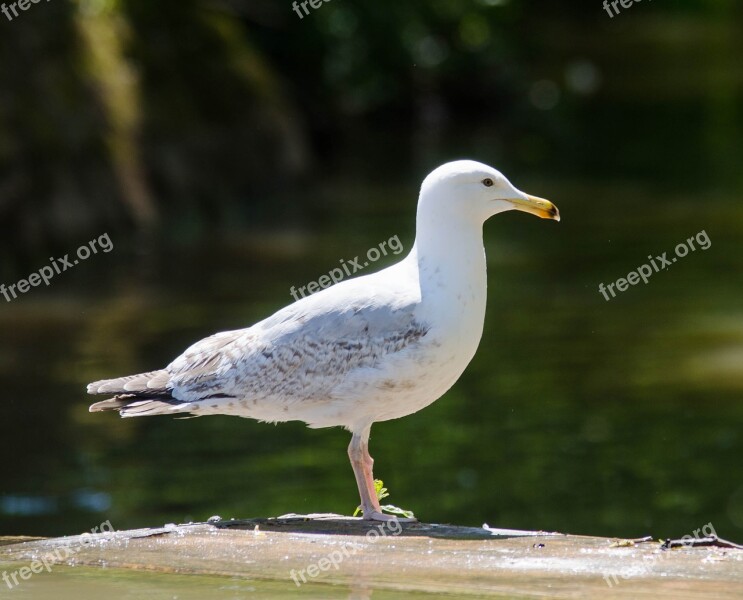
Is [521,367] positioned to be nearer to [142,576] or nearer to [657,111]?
[142,576]

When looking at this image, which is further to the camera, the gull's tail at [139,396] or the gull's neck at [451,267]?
the gull's tail at [139,396]

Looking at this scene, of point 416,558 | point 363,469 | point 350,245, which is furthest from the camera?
point 350,245

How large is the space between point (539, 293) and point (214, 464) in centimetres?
625

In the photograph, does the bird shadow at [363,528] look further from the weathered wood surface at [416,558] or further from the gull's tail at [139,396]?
the gull's tail at [139,396]

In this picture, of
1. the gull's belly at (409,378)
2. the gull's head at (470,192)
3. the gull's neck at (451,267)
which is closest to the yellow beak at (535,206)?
the gull's head at (470,192)

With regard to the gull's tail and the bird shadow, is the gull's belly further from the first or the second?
the gull's tail

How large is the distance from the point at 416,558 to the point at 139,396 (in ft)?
6.59

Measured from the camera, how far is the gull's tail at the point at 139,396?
7.74 m

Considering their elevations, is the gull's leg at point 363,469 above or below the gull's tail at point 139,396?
below

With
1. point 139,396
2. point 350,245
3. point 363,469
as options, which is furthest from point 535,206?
point 350,245

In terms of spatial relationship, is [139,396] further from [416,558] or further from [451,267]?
[416,558]

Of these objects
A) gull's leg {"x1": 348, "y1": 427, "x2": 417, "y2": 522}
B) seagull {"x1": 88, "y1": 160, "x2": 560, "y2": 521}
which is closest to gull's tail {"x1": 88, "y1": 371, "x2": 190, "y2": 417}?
seagull {"x1": 88, "y1": 160, "x2": 560, "y2": 521}

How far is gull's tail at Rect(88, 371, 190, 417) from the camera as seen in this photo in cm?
774

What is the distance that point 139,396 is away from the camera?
786 cm
